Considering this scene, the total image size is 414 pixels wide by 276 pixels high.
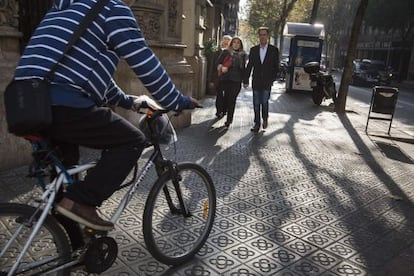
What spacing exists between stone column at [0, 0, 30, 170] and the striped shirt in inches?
119

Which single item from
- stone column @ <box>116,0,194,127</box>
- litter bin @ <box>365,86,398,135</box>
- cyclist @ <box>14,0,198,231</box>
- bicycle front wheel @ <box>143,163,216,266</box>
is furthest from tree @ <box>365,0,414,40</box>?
cyclist @ <box>14,0,198,231</box>

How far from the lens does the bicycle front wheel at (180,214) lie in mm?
2863

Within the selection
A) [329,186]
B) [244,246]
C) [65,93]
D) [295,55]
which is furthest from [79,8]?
[295,55]

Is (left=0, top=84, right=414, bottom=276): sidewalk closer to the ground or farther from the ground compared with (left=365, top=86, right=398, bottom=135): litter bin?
closer to the ground

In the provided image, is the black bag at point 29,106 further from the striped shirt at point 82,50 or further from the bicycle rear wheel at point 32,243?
the bicycle rear wheel at point 32,243

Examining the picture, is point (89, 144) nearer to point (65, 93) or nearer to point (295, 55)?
point (65, 93)

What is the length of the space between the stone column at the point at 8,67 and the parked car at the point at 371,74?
27.2m

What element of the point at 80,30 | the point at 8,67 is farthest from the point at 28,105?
the point at 8,67

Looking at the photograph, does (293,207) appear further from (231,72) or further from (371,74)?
(371,74)

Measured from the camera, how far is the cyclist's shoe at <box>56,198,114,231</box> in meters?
2.23

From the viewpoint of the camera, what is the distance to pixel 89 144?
7.59 ft

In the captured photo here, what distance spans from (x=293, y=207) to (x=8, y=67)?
3.74 metres

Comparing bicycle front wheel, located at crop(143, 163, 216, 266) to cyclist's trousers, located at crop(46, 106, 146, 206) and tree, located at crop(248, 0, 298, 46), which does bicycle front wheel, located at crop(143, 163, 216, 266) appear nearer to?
cyclist's trousers, located at crop(46, 106, 146, 206)

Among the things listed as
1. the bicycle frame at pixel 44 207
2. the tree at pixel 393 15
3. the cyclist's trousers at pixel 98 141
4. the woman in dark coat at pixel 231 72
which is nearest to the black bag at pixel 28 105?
the cyclist's trousers at pixel 98 141
